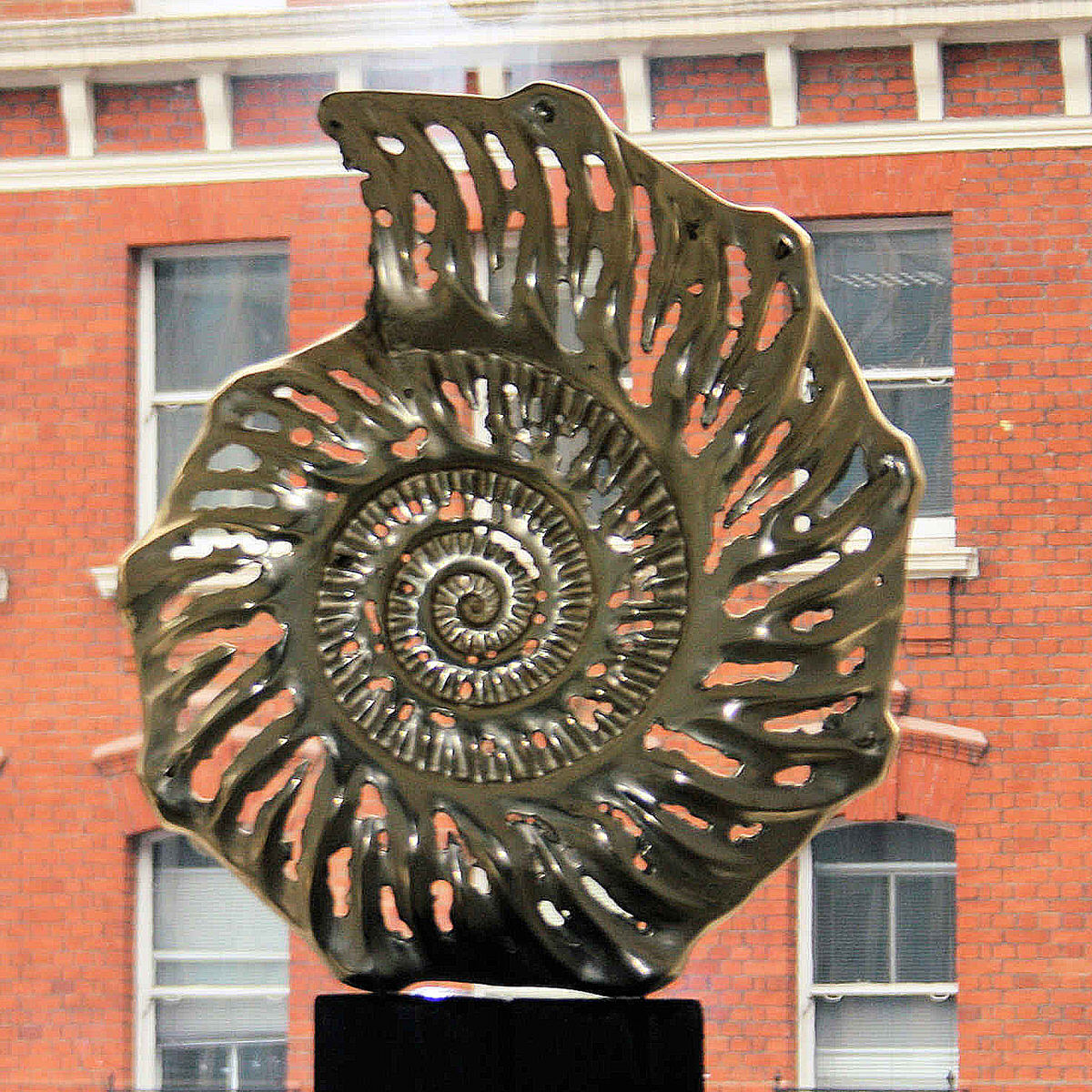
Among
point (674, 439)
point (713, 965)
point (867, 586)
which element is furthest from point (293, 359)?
point (713, 965)

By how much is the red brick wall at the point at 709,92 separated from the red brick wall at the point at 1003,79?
535 mm

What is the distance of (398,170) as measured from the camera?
319cm

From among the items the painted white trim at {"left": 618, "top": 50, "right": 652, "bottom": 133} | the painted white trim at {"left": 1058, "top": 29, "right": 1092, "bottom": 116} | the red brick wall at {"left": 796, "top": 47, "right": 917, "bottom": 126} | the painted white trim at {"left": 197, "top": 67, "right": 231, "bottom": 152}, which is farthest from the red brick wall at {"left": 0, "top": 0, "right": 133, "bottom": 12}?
the painted white trim at {"left": 1058, "top": 29, "right": 1092, "bottom": 116}

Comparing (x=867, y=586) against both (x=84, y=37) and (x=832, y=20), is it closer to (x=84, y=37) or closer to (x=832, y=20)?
(x=832, y=20)

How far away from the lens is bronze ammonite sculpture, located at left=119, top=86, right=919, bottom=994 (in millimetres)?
2998

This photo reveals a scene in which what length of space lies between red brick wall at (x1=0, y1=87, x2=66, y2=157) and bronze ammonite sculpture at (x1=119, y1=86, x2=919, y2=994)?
358 centimetres

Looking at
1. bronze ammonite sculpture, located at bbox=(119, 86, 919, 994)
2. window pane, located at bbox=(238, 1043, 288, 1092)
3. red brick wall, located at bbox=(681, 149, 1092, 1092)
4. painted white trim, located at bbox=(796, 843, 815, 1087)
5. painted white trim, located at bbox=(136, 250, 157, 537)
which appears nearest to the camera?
bronze ammonite sculpture, located at bbox=(119, 86, 919, 994)

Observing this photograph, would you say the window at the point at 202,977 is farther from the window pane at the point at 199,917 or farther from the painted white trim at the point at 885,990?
the painted white trim at the point at 885,990

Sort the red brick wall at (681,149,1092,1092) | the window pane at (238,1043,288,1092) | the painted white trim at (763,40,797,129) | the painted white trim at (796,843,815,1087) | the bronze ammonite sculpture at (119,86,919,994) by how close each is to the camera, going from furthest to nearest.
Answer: the window pane at (238,1043,288,1092) → the painted white trim at (763,40,797,129) → the painted white trim at (796,843,815,1087) → the red brick wall at (681,149,1092,1092) → the bronze ammonite sculpture at (119,86,919,994)

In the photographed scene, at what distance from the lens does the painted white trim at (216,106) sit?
20.9ft

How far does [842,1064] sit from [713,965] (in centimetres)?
51

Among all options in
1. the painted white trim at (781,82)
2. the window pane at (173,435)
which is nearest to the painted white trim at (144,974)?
the window pane at (173,435)

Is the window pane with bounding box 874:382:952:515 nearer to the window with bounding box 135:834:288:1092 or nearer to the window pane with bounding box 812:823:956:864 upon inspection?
the window pane with bounding box 812:823:956:864

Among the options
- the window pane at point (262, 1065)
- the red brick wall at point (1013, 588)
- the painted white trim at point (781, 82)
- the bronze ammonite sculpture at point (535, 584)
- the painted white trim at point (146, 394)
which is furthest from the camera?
the painted white trim at point (146, 394)
